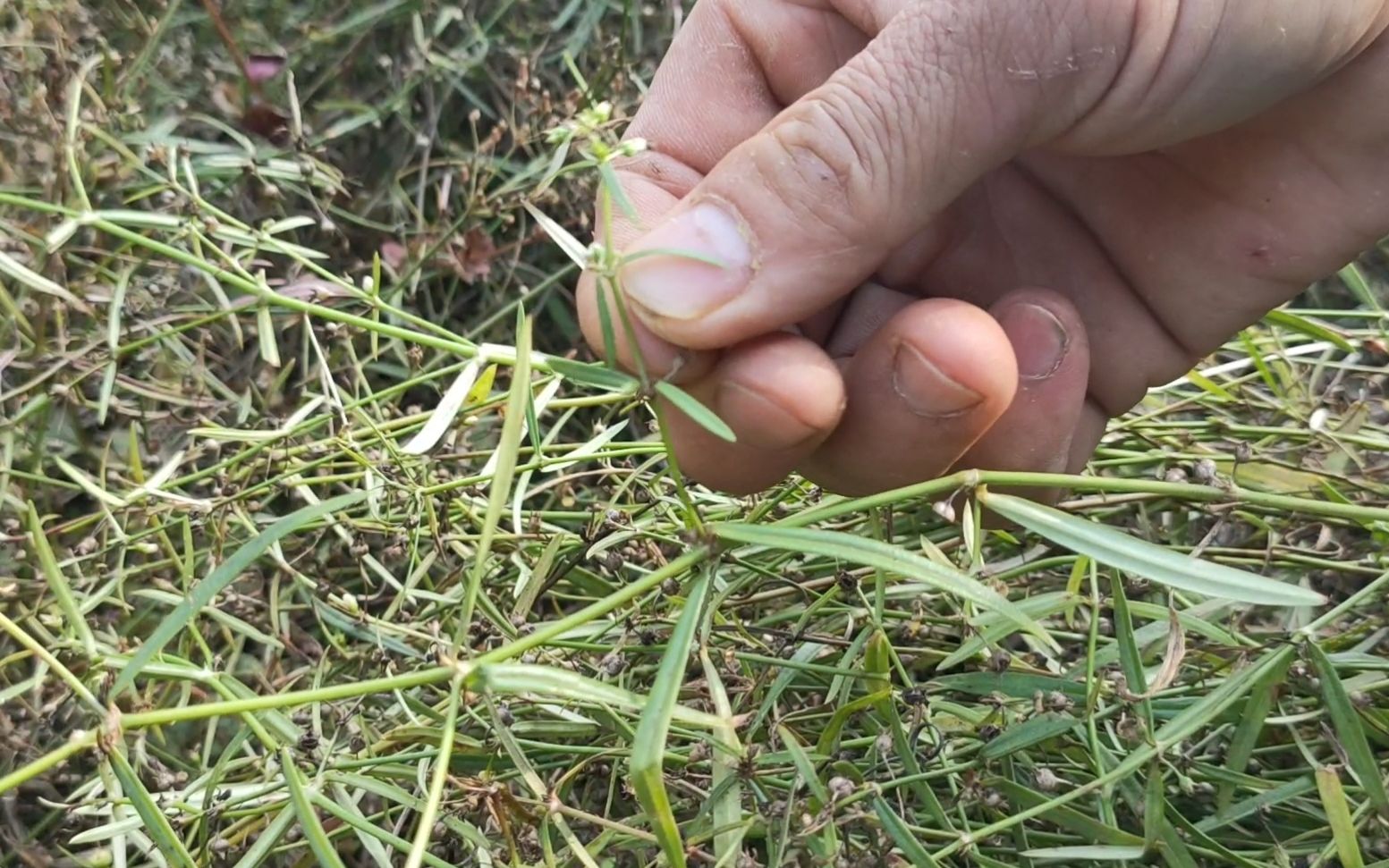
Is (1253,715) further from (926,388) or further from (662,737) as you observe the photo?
(662,737)

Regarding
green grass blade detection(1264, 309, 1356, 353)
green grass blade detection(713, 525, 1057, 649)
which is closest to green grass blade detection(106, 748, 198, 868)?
green grass blade detection(713, 525, 1057, 649)

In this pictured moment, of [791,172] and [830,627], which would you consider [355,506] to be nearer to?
[830,627]

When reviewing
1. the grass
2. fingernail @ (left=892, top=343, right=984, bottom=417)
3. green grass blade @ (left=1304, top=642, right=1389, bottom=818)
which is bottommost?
the grass

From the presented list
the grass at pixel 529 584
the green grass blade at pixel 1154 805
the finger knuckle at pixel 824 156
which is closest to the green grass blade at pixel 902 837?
the grass at pixel 529 584

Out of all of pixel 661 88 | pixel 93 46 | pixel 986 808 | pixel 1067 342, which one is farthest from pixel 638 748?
pixel 93 46

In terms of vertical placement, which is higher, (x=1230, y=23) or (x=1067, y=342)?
(x=1230, y=23)

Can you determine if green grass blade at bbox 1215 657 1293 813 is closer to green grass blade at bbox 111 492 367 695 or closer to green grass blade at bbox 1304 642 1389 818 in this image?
green grass blade at bbox 1304 642 1389 818

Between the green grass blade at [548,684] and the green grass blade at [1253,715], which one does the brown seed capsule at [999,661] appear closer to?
the green grass blade at [1253,715]
